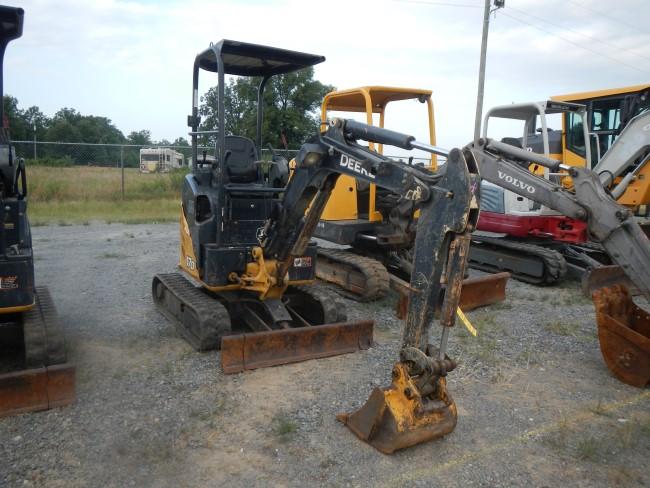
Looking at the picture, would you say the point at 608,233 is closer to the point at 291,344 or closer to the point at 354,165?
the point at 354,165

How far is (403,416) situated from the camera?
372 centimetres

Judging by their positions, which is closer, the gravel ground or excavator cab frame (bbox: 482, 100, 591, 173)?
the gravel ground

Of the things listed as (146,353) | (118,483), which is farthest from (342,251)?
(118,483)

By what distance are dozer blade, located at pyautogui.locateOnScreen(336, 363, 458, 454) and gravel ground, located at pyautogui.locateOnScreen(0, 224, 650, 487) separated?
0.10 m

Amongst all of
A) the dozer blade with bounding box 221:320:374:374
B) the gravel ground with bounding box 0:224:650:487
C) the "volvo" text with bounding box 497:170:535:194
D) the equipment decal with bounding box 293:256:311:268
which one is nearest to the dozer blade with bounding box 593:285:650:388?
the gravel ground with bounding box 0:224:650:487

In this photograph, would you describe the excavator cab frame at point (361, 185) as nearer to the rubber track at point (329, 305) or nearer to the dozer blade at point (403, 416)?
the rubber track at point (329, 305)

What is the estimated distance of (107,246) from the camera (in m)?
11.4

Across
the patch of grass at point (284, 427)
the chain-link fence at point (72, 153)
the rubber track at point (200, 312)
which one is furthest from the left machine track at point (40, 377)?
the chain-link fence at point (72, 153)

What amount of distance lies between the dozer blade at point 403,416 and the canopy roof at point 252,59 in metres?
3.45

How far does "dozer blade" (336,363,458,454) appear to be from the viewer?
3.72 meters

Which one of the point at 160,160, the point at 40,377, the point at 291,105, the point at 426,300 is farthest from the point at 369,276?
the point at 160,160

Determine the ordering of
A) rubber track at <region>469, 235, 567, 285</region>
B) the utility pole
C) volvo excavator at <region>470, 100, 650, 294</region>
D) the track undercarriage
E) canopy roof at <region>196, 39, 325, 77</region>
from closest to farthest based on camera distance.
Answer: the track undercarriage → canopy roof at <region>196, 39, 325, 77</region> → volvo excavator at <region>470, 100, 650, 294</region> → rubber track at <region>469, 235, 567, 285</region> → the utility pole

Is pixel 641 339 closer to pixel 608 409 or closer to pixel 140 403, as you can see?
pixel 608 409

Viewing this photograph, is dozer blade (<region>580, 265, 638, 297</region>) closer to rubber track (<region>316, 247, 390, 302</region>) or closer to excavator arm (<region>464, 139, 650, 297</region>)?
rubber track (<region>316, 247, 390, 302</region>)
